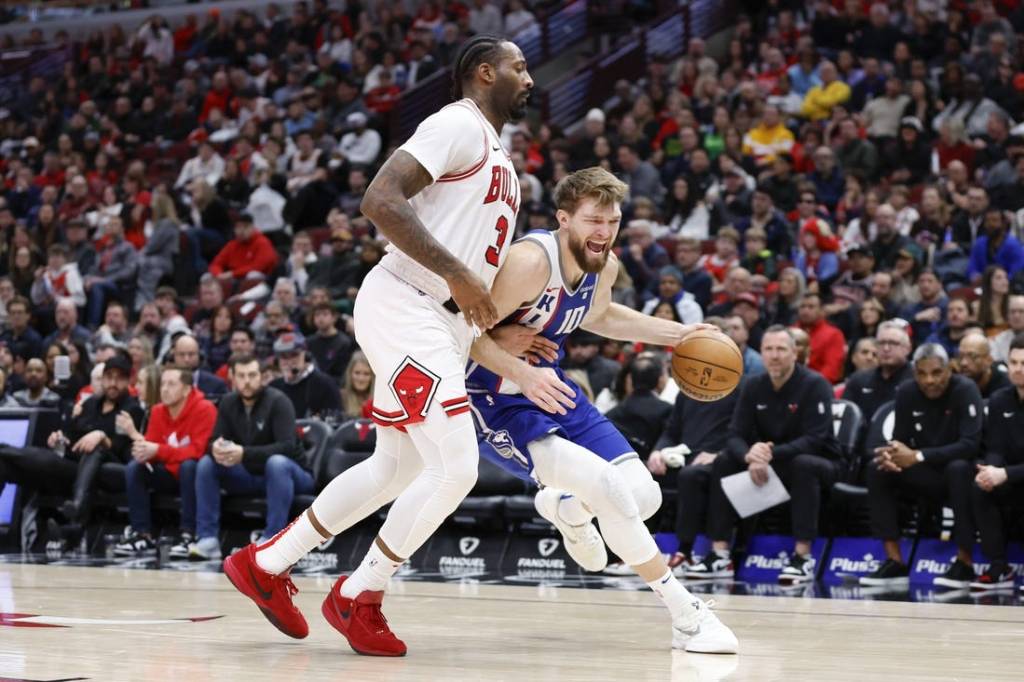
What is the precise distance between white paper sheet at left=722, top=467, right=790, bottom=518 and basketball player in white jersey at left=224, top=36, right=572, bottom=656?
379 centimetres

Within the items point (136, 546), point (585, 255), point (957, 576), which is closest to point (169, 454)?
point (136, 546)

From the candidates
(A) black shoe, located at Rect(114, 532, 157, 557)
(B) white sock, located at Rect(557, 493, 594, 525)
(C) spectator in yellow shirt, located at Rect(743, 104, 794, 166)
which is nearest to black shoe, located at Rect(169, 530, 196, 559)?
(A) black shoe, located at Rect(114, 532, 157, 557)

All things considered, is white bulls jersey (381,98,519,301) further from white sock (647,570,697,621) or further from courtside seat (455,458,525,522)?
courtside seat (455,458,525,522)

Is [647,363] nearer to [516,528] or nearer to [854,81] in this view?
[516,528]

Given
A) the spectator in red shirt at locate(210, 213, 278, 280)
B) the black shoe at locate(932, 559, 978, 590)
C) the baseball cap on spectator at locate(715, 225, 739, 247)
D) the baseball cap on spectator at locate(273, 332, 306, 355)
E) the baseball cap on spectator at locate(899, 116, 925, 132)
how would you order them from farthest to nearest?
the spectator in red shirt at locate(210, 213, 278, 280)
the baseball cap on spectator at locate(899, 116, 925, 132)
the baseball cap on spectator at locate(715, 225, 739, 247)
the baseball cap on spectator at locate(273, 332, 306, 355)
the black shoe at locate(932, 559, 978, 590)

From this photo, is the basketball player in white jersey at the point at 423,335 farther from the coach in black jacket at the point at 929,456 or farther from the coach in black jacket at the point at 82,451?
the coach in black jacket at the point at 82,451

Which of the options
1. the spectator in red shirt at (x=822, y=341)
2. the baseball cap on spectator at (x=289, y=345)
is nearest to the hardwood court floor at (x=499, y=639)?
the baseball cap on spectator at (x=289, y=345)

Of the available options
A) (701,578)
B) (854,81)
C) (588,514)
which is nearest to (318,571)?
(701,578)

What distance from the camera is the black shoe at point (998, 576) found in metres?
7.72

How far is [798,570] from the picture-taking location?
8172 millimetres

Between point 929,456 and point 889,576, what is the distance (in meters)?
0.72

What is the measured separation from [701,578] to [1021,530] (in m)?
1.83

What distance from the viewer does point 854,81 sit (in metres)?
15.8

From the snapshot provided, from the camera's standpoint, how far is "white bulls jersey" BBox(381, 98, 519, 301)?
4.75m
